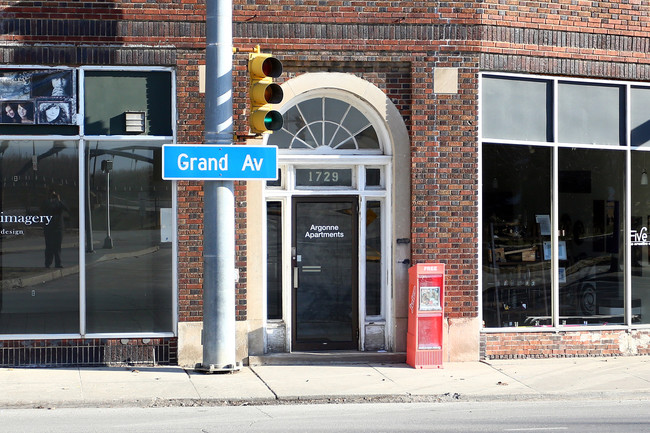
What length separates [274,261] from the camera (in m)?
13.5

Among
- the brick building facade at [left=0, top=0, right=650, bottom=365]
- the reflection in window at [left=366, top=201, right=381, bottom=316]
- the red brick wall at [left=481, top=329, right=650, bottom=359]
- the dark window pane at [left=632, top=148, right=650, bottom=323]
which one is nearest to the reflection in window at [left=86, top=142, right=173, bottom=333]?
the brick building facade at [left=0, top=0, right=650, bottom=365]

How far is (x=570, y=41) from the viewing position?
13695 millimetres

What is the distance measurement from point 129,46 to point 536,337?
7171mm

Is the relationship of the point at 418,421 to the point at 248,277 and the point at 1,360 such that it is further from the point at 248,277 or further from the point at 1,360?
the point at 1,360

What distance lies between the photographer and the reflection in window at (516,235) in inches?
534

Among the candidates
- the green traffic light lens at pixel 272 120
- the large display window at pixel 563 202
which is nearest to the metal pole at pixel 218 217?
the green traffic light lens at pixel 272 120

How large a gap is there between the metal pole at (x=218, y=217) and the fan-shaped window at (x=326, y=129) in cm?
157

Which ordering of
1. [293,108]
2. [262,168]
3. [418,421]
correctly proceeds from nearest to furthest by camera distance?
1. [418,421]
2. [262,168]
3. [293,108]

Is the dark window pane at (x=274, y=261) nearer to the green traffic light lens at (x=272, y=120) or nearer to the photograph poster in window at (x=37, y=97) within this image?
the green traffic light lens at (x=272, y=120)

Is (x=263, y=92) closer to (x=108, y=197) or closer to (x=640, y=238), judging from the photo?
(x=108, y=197)

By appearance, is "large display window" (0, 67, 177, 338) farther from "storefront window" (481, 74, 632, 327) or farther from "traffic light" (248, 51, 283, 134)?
"storefront window" (481, 74, 632, 327)

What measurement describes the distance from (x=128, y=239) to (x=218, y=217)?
162 cm

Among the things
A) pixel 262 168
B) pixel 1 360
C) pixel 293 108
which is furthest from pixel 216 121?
pixel 1 360

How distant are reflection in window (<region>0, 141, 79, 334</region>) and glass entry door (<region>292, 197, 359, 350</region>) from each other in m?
3.13
